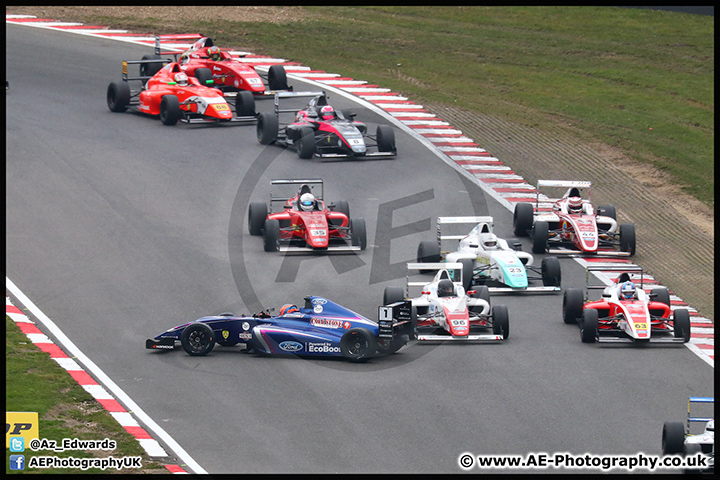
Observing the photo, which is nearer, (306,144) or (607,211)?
(607,211)

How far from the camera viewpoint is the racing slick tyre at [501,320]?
22.4 m

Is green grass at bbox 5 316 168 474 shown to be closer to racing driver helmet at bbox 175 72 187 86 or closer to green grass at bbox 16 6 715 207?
racing driver helmet at bbox 175 72 187 86

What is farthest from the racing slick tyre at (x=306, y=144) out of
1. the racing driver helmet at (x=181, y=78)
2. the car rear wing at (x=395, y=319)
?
the car rear wing at (x=395, y=319)

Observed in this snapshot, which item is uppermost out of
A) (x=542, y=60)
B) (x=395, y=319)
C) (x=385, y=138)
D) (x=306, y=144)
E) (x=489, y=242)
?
(x=542, y=60)

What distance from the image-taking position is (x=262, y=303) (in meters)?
24.3

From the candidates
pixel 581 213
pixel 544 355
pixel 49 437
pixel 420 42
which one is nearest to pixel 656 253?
pixel 581 213

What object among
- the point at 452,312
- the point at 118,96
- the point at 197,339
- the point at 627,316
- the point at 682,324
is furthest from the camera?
the point at 118,96

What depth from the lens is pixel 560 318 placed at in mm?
24078

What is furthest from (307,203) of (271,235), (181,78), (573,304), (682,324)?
(181,78)

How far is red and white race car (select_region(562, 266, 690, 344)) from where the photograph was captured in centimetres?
2250

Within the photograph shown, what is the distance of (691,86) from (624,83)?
2.47 metres

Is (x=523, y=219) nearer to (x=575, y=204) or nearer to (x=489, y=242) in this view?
(x=575, y=204)

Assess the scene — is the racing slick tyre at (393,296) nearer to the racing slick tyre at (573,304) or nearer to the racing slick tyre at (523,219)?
the racing slick tyre at (573,304)

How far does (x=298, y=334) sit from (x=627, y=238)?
10.6 m
